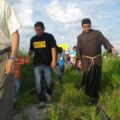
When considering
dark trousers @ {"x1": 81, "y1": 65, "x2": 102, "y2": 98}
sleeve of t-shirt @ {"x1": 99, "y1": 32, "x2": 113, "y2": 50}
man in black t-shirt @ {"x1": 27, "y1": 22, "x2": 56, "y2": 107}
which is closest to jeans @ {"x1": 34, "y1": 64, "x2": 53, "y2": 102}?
man in black t-shirt @ {"x1": 27, "y1": 22, "x2": 56, "y2": 107}

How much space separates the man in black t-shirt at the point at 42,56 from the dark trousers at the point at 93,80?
1098 mm

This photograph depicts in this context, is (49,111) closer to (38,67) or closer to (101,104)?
(101,104)

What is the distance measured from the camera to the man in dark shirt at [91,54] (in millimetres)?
12659

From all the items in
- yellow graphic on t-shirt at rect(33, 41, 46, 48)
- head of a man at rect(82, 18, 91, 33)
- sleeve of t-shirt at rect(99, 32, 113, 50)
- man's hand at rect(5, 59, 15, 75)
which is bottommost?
sleeve of t-shirt at rect(99, 32, 113, 50)

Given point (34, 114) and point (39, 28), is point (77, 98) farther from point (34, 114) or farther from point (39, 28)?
point (34, 114)

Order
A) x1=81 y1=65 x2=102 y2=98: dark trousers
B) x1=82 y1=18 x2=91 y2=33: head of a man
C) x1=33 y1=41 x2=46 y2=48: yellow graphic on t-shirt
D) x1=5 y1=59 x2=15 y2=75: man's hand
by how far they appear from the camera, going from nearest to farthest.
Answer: x1=5 y1=59 x2=15 y2=75: man's hand → x1=33 y1=41 x2=46 y2=48: yellow graphic on t-shirt → x1=82 y1=18 x2=91 y2=33: head of a man → x1=81 y1=65 x2=102 y2=98: dark trousers

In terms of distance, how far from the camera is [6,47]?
6.59m

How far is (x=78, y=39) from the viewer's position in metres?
12.9

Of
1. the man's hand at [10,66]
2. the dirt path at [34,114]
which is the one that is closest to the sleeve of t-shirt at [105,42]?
the dirt path at [34,114]

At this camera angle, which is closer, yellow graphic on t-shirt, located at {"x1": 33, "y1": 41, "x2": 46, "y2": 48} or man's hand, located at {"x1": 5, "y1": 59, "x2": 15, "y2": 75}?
man's hand, located at {"x1": 5, "y1": 59, "x2": 15, "y2": 75}

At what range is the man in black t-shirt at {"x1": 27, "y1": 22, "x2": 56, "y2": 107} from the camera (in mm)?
11906

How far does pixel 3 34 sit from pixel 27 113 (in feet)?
8.45

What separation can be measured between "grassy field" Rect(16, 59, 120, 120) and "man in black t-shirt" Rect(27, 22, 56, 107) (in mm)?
460

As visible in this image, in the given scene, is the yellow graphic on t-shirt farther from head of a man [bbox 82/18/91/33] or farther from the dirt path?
the dirt path
